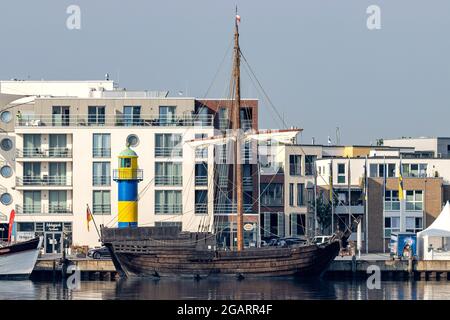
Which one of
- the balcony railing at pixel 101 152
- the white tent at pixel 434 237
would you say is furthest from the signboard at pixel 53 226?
the white tent at pixel 434 237

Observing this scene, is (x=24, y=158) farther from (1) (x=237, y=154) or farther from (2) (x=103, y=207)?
(1) (x=237, y=154)

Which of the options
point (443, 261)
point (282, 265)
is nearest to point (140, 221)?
point (282, 265)

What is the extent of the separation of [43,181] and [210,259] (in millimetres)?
20381

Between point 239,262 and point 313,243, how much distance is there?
17.7 ft

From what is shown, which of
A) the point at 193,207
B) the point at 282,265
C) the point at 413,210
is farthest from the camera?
the point at 413,210

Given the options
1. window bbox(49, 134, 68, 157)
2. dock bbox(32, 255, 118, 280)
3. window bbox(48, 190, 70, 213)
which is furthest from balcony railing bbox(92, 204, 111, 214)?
dock bbox(32, 255, 118, 280)

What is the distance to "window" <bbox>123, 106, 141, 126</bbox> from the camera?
10500 cm

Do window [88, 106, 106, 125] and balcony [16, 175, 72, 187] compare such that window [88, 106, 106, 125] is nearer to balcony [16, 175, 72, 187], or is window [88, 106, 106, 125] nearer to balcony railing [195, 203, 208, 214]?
balcony [16, 175, 72, 187]

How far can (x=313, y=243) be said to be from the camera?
298 feet

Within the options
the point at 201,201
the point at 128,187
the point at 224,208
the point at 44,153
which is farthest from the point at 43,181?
the point at 224,208

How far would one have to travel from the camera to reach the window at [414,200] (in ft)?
363

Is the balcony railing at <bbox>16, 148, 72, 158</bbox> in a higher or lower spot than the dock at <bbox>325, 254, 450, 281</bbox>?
higher

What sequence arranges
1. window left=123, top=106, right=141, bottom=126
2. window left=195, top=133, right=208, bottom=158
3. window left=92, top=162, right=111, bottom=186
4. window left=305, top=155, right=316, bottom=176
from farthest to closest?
window left=305, top=155, right=316, bottom=176 → window left=123, top=106, right=141, bottom=126 → window left=92, top=162, right=111, bottom=186 → window left=195, top=133, right=208, bottom=158

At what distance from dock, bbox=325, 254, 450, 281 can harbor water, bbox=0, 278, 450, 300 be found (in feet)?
4.82
